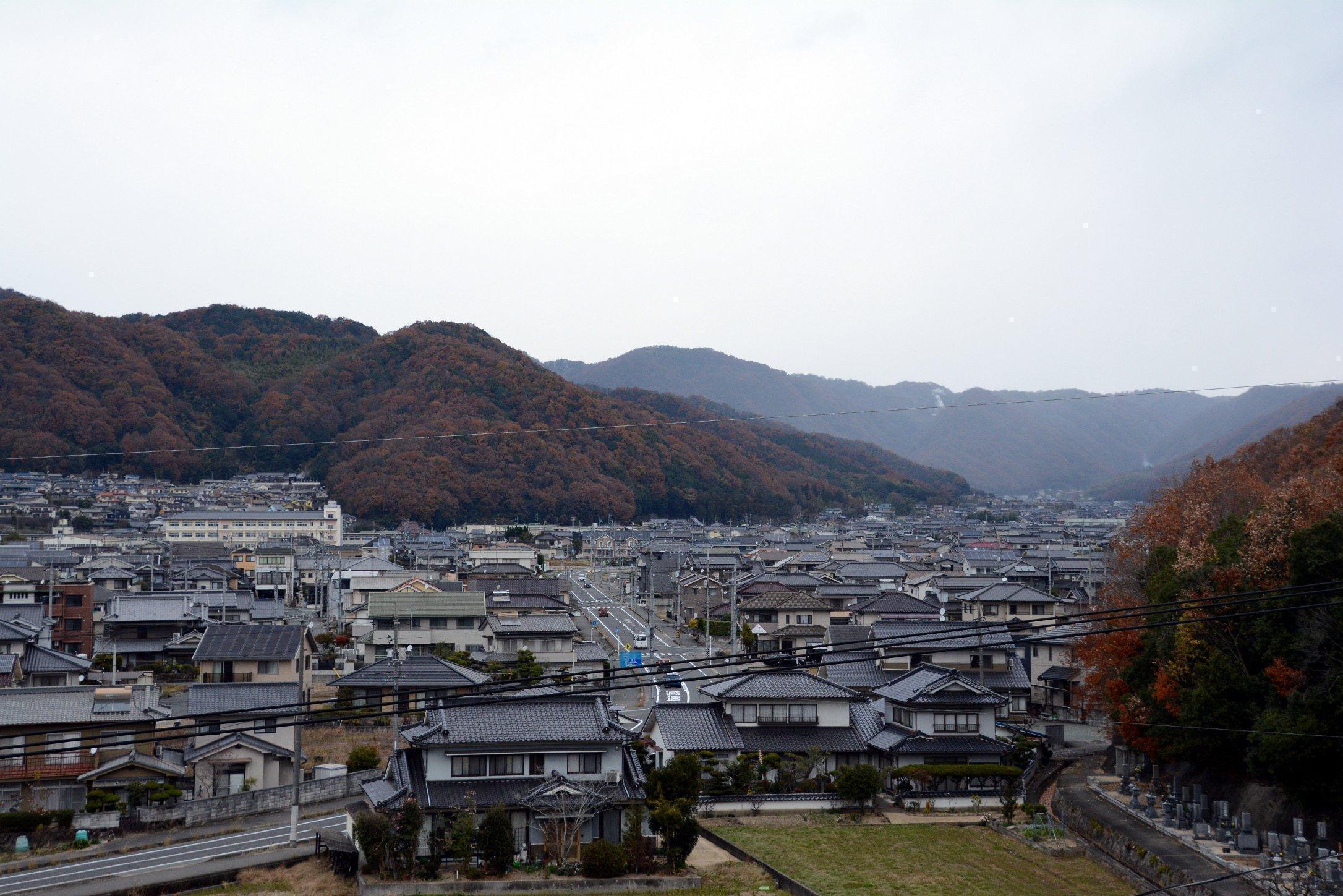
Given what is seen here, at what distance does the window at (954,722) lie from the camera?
1755 centimetres

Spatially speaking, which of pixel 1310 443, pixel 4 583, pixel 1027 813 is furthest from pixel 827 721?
pixel 4 583

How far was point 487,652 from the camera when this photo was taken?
28094 millimetres

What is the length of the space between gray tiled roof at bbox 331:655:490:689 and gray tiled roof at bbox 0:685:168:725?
4854 mm

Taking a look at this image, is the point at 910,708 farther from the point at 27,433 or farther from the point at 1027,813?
the point at 27,433

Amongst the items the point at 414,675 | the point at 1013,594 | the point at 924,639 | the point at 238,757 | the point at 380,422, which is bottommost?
the point at 238,757

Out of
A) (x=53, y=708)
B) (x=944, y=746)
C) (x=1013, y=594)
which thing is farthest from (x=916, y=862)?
(x=1013, y=594)

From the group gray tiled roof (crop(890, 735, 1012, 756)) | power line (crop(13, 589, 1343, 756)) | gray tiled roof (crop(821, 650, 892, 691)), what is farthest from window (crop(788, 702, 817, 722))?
power line (crop(13, 589, 1343, 756))

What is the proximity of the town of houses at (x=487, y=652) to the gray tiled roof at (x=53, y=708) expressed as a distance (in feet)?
0.17

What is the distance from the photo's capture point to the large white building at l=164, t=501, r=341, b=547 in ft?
182

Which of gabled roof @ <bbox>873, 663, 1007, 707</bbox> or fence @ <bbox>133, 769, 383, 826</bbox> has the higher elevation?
gabled roof @ <bbox>873, 663, 1007, 707</bbox>

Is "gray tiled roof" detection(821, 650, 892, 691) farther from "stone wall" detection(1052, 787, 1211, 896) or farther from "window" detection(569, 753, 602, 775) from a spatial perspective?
"window" detection(569, 753, 602, 775)

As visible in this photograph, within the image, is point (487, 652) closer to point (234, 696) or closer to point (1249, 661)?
point (234, 696)

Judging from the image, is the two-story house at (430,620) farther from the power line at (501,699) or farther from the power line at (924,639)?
the power line at (924,639)

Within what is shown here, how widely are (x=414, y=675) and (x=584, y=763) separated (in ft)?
26.9
